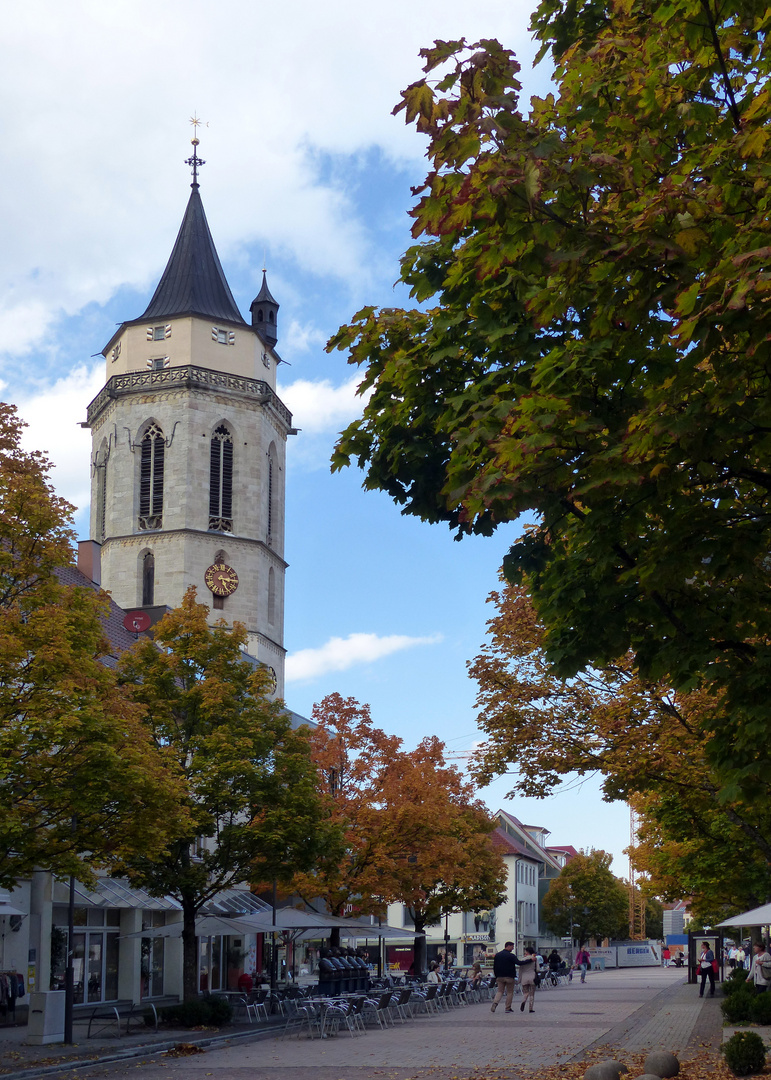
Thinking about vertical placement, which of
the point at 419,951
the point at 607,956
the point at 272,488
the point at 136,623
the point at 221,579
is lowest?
the point at 607,956

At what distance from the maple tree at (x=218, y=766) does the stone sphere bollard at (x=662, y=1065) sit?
1345 centimetres

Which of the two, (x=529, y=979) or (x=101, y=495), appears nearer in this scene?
(x=529, y=979)

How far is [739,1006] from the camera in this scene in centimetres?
2430

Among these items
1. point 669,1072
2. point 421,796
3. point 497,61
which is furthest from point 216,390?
point 497,61

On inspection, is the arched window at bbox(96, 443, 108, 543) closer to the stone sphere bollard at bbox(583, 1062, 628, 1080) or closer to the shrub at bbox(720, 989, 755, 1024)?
the shrub at bbox(720, 989, 755, 1024)

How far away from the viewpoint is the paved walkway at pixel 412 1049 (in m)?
18.8

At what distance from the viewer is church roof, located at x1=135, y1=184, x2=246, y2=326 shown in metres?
83.9

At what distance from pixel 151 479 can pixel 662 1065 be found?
6897 cm

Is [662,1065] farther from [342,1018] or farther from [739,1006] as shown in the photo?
[342,1018]

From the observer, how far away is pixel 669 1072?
51.0 ft

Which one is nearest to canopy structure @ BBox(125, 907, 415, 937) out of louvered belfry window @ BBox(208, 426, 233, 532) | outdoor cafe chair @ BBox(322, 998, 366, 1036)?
outdoor cafe chair @ BBox(322, 998, 366, 1036)

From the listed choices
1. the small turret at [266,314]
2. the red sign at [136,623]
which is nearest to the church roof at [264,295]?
the small turret at [266,314]

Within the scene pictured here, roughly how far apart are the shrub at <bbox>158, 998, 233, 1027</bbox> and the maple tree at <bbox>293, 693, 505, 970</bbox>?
5.76 m

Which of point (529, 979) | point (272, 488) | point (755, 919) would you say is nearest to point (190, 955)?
point (529, 979)
